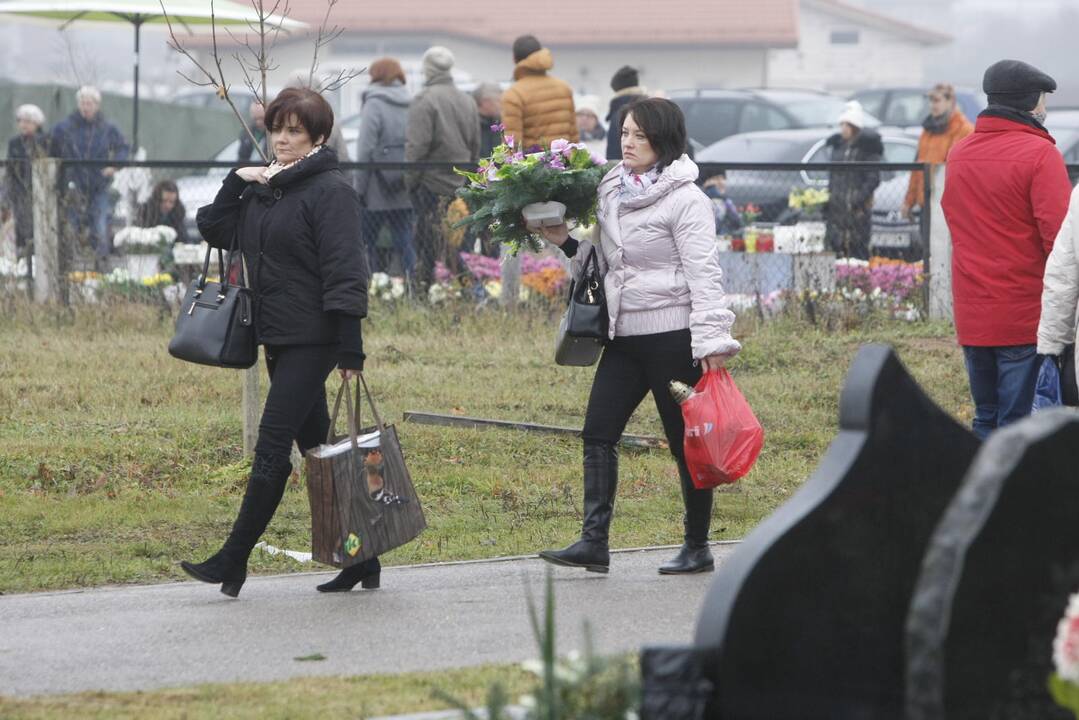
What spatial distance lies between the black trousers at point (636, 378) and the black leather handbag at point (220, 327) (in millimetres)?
1300

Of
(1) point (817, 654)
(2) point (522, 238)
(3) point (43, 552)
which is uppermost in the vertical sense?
(2) point (522, 238)

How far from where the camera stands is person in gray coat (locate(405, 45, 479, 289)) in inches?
554

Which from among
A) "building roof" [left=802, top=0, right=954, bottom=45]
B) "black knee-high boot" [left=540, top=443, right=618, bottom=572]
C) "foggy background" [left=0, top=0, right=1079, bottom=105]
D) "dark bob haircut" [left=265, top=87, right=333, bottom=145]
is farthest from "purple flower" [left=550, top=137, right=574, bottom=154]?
"foggy background" [left=0, top=0, right=1079, bottom=105]

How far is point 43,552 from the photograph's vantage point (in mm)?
7867

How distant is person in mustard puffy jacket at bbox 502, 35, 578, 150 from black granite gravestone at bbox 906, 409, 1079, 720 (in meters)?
10.8

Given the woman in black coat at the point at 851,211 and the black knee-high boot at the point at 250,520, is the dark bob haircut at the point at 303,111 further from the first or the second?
the woman in black coat at the point at 851,211

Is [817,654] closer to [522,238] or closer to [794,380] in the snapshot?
[522,238]

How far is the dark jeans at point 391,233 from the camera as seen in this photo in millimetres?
14227

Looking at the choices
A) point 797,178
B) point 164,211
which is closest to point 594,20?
point 797,178

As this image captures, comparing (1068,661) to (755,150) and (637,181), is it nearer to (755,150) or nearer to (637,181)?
(637,181)

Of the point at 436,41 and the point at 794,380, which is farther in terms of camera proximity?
the point at 436,41

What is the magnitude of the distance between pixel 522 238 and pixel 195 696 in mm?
2605

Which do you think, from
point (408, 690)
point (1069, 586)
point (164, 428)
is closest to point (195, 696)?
point (408, 690)

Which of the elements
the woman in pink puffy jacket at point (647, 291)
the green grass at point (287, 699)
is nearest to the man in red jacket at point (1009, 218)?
the woman in pink puffy jacket at point (647, 291)
